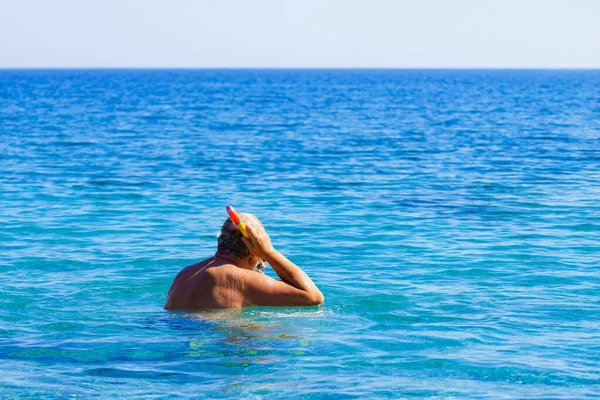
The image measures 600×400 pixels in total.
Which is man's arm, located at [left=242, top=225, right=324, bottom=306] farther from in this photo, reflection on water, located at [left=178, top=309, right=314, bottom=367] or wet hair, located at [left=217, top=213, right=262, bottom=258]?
reflection on water, located at [left=178, top=309, right=314, bottom=367]

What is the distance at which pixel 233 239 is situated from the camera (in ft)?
27.2

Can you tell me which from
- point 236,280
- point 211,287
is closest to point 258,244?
point 236,280

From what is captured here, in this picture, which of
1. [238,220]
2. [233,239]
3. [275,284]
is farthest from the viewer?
[275,284]

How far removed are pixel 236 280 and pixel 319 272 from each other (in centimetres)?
397

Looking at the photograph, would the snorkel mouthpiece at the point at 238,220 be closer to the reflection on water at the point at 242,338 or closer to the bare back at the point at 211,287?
the bare back at the point at 211,287

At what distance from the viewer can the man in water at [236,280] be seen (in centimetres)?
832

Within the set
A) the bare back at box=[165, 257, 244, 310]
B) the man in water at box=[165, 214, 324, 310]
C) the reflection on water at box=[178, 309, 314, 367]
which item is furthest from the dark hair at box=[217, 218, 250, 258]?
the reflection on water at box=[178, 309, 314, 367]

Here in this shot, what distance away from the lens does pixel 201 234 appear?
15.1 meters

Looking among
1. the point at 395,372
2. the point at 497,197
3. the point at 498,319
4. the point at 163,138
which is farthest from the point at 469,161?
the point at 395,372

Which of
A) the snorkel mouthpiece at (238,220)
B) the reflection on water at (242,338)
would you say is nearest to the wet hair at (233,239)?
the snorkel mouthpiece at (238,220)

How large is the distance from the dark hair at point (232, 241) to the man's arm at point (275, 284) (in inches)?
5.3

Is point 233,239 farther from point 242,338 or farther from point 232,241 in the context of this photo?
point 242,338

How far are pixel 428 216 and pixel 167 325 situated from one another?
9165 millimetres

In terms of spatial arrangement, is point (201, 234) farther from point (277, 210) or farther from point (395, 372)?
point (395, 372)
